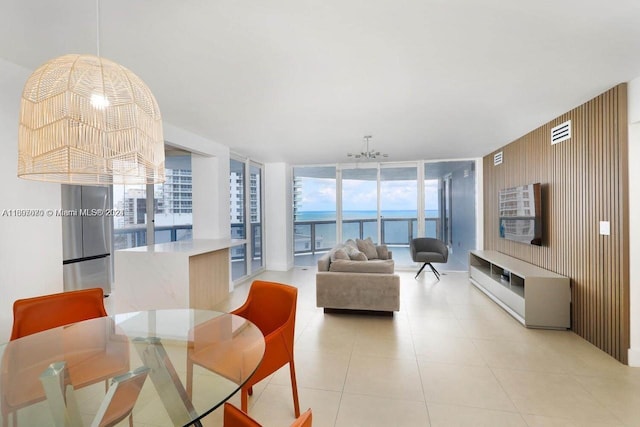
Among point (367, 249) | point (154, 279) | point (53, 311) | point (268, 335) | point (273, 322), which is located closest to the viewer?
point (268, 335)

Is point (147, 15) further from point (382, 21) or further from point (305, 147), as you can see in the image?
point (305, 147)

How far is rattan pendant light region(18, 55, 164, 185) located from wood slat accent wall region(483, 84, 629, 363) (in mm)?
3668

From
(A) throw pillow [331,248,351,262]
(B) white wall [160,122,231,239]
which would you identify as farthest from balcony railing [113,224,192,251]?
(A) throw pillow [331,248,351,262]

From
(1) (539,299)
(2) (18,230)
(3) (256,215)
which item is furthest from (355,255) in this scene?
(2) (18,230)

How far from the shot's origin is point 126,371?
57.7 inches

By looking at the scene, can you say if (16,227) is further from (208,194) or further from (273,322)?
(208,194)

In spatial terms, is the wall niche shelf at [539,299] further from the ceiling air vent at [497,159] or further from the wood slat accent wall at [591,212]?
the ceiling air vent at [497,159]

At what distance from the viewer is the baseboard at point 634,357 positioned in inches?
98.2

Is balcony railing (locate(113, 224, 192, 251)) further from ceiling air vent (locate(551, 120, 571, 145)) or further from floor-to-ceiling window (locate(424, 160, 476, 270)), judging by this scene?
ceiling air vent (locate(551, 120, 571, 145))

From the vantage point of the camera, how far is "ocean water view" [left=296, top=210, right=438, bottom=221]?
6.62 metres

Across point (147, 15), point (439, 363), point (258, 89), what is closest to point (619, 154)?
point (439, 363)

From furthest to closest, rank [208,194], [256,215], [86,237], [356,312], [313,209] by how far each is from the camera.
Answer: [313,209], [256,215], [208,194], [86,237], [356,312]

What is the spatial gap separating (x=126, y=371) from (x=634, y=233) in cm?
A: 382

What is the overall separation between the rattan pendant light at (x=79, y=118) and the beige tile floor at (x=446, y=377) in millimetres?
1075
